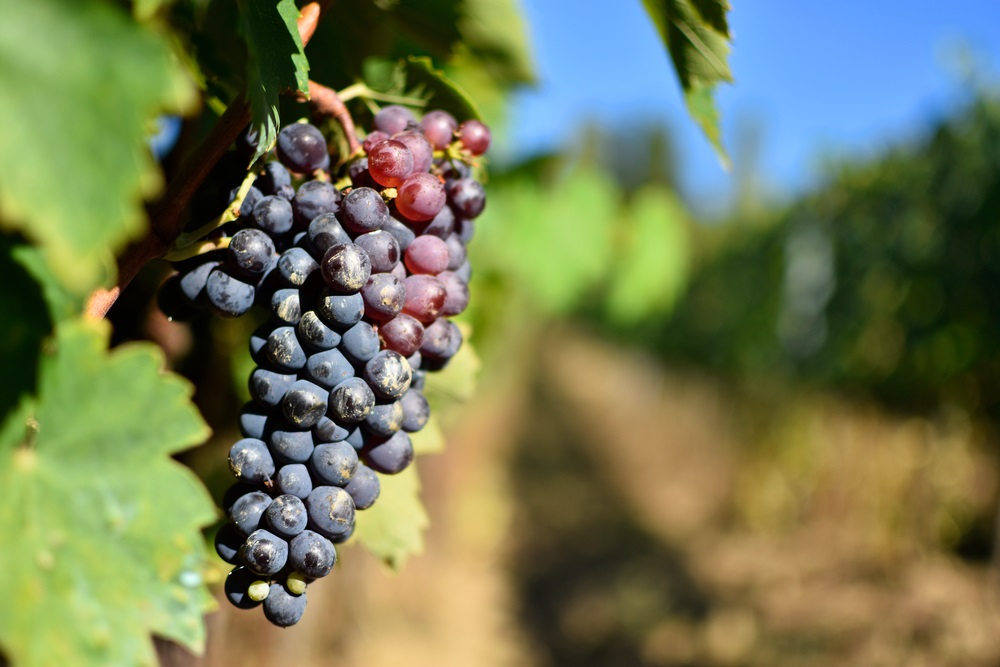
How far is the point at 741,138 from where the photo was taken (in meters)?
28.6

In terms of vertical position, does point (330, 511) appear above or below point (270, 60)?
below

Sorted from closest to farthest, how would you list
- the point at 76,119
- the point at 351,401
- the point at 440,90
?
the point at 76,119 < the point at 351,401 < the point at 440,90

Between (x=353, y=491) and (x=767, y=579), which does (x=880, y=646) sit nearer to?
(x=767, y=579)

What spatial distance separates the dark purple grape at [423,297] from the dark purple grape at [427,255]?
0.01m

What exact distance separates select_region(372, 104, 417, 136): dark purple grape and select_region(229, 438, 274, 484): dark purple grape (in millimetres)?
358

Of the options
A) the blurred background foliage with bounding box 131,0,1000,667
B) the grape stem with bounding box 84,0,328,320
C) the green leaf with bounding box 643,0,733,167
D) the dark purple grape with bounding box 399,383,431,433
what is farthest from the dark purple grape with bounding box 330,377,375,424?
the blurred background foliage with bounding box 131,0,1000,667

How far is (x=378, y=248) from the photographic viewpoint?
784 mm

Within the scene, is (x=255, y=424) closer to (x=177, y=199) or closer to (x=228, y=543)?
(x=228, y=543)

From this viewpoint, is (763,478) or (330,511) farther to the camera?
(763,478)

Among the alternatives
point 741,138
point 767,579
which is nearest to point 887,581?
point 767,579

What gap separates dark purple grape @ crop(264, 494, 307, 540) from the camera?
742mm

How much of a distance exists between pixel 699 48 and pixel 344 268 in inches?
19.5

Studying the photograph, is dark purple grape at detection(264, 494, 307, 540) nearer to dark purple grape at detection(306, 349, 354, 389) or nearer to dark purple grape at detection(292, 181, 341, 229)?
dark purple grape at detection(306, 349, 354, 389)

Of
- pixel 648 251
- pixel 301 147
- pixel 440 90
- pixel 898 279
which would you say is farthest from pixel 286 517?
A: pixel 898 279
